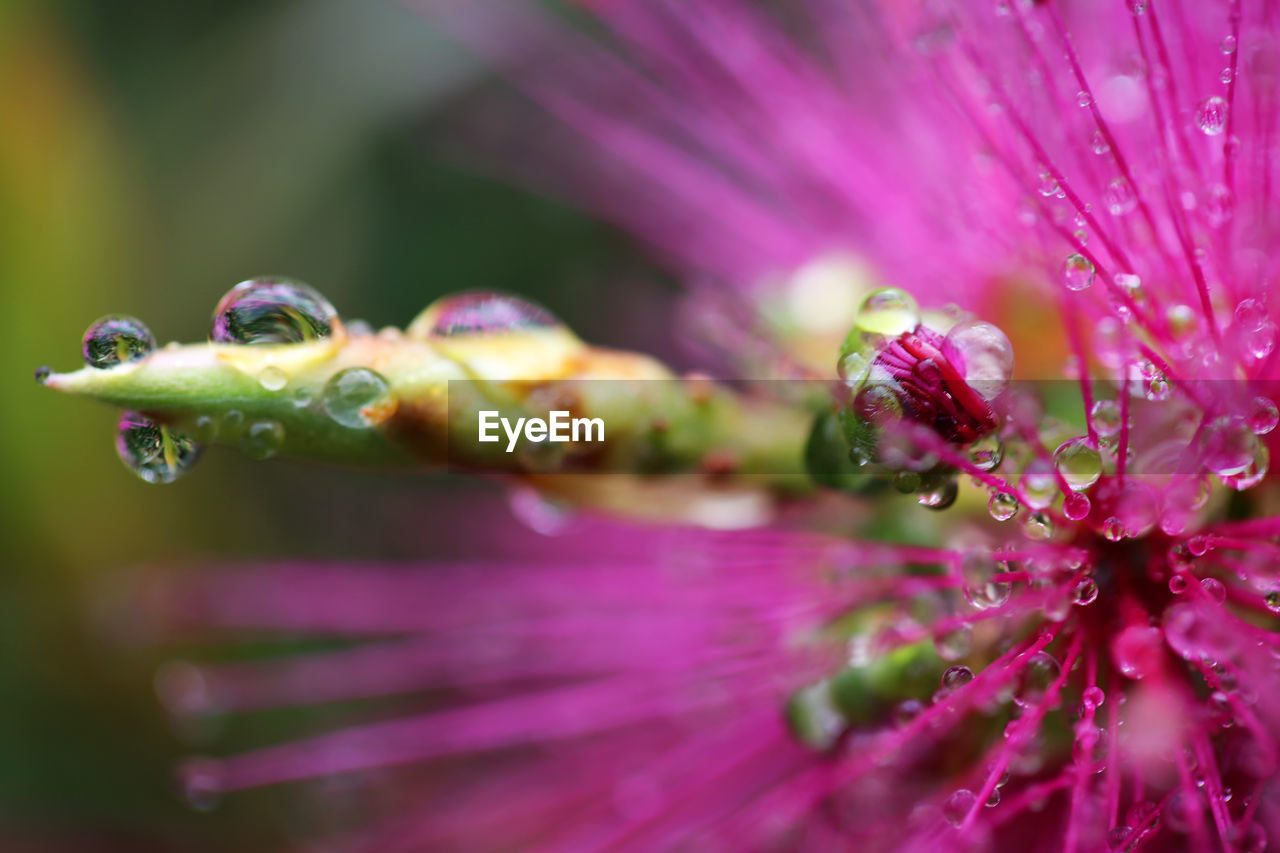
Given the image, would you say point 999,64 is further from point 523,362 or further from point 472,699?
point 472,699

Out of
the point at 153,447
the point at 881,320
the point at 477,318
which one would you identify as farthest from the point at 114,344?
the point at 881,320

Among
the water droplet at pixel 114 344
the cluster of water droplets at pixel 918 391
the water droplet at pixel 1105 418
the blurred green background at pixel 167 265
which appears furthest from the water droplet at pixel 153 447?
the blurred green background at pixel 167 265

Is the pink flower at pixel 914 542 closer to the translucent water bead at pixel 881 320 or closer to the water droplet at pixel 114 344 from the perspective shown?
the translucent water bead at pixel 881 320

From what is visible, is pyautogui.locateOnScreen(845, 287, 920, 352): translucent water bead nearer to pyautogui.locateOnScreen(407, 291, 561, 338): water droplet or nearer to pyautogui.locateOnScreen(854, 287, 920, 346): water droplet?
pyautogui.locateOnScreen(854, 287, 920, 346): water droplet

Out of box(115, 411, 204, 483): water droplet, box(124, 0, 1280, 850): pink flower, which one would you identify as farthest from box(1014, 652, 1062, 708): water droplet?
box(115, 411, 204, 483): water droplet

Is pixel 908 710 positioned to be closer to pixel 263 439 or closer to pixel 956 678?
pixel 956 678

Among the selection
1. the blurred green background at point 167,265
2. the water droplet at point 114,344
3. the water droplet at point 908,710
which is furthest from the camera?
the blurred green background at point 167,265

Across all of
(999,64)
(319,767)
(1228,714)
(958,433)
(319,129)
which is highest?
(319,129)

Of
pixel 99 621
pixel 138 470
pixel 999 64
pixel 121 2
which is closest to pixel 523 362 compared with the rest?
pixel 138 470
